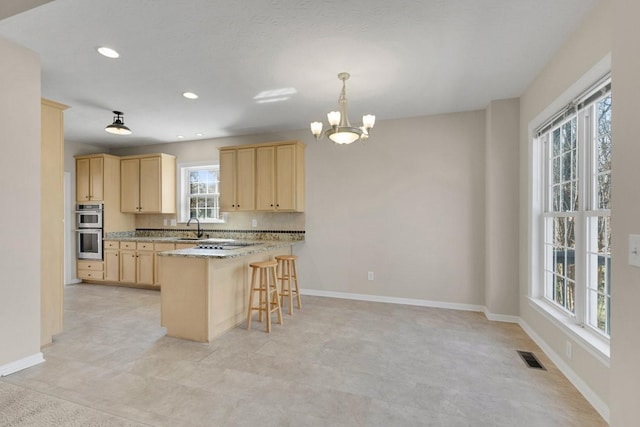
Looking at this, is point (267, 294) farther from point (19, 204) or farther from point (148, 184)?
point (148, 184)

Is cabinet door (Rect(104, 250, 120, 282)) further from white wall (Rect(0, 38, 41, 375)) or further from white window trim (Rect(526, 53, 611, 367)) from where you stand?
white window trim (Rect(526, 53, 611, 367))

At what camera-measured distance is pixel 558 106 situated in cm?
250

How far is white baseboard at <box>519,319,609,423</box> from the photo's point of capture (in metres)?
1.86

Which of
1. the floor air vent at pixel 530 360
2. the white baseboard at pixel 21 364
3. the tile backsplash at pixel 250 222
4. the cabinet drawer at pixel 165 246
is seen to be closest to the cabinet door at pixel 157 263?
the cabinet drawer at pixel 165 246

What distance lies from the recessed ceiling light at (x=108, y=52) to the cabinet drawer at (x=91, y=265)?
4.16 metres

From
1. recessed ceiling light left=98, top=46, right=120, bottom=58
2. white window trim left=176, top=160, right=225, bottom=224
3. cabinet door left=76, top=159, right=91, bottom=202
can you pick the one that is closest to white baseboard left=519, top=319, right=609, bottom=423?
recessed ceiling light left=98, top=46, right=120, bottom=58

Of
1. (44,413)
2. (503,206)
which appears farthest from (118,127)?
(503,206)

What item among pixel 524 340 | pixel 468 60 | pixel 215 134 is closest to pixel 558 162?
pixel 468 60

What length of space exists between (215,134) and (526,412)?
209 inches

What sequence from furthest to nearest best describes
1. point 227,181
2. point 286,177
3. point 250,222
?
point 250,222
point 227,181
point 286,177

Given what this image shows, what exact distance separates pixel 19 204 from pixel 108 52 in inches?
57.7

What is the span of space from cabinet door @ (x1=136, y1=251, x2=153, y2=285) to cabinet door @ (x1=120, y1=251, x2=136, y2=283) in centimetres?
9

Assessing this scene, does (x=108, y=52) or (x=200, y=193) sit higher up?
(x=108, y=52)

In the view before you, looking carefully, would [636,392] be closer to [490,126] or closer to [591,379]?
[591,379]
